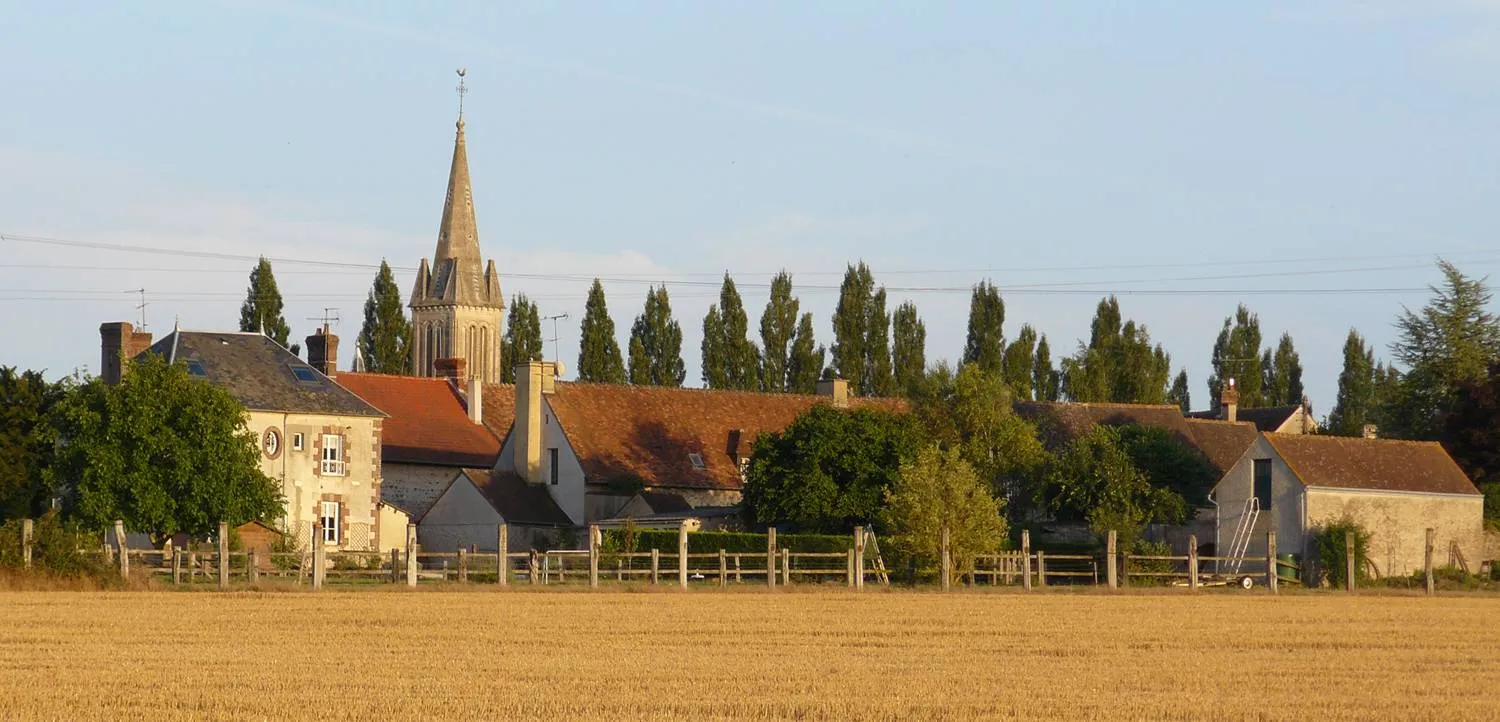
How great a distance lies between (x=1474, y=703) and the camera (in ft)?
62.5

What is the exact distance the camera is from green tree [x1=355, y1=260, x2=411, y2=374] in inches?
3686

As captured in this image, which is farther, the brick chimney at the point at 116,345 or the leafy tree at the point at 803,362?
the leafy tree at the point at 803,362

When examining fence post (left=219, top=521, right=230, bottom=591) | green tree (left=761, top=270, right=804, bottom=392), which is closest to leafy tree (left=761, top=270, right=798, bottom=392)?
green tree (left=761, top=270, right=804, bottom=392)

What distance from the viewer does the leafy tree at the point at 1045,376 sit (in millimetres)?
96688

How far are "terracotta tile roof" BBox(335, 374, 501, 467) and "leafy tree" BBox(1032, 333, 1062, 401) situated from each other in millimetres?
28445

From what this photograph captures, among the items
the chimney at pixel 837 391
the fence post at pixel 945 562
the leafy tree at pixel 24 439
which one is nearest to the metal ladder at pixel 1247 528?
the fence post at pixel 945 562

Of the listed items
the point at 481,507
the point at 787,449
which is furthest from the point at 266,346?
the point at 787,449

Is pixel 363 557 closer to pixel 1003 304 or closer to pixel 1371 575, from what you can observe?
pixel 1371 575

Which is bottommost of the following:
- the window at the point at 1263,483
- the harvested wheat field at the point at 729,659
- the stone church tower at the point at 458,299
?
the harvested wheat field at the point at 729,659

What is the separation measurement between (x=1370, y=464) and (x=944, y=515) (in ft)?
50.4

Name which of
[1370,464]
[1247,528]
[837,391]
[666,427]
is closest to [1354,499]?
[1370,464]

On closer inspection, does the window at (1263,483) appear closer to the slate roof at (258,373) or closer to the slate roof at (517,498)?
the slate roof at (517,498)

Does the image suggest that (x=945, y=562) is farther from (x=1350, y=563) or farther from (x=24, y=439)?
(x=24, y=439)

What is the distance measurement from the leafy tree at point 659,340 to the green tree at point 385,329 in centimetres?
1019
